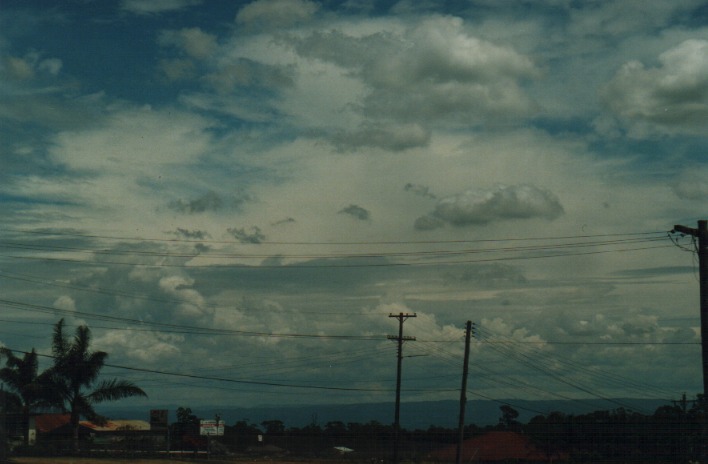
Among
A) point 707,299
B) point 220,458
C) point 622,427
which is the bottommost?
point 220,458

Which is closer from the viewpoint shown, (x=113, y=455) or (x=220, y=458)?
(x=113, y=455)

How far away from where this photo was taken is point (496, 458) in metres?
69.9

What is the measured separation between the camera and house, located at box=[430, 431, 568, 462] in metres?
68.1

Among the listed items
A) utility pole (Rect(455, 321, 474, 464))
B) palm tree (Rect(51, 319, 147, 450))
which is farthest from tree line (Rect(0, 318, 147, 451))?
utility pole (Rect(455, 321, 474, 464))

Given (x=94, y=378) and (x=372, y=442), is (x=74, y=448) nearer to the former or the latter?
(x=94, y=378)

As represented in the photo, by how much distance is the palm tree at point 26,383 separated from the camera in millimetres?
64250

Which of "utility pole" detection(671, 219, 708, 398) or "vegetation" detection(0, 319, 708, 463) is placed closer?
"utility pole" detection(671, 219, 708, 398)

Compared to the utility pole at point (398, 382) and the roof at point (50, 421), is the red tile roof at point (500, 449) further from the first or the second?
the roof at point (50, 421)

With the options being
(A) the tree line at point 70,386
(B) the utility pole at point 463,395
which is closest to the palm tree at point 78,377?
(A) the tree line at point 70,386

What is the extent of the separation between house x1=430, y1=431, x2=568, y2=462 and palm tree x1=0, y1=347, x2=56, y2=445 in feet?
109

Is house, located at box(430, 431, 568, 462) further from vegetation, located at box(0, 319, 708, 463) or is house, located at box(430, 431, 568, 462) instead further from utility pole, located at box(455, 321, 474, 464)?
utility pole, located at box(455, 321, 474, 464)

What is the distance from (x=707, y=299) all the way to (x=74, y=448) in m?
44.1

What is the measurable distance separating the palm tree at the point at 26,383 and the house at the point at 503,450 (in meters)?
33.2

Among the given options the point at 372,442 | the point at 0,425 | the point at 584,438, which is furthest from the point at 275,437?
the point at 0,425
